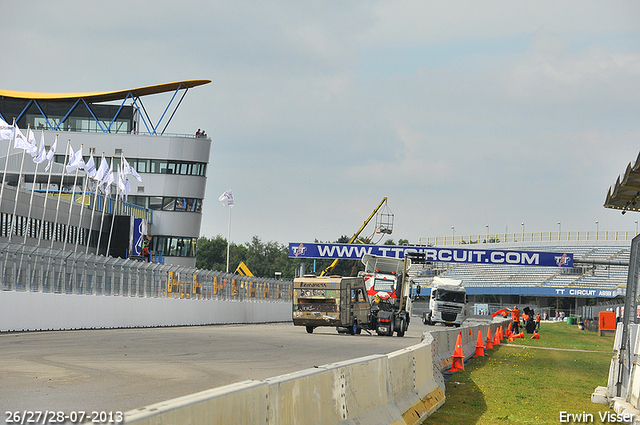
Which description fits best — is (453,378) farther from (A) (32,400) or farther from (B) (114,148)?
(B) (114,148)

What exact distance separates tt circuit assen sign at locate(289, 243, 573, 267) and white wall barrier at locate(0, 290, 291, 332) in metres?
27.5

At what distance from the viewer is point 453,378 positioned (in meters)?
16.6

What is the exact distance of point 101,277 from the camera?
30906 mm

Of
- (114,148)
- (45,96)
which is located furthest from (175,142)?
(45,96)

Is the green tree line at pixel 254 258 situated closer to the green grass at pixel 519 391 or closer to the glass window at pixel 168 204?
the glass window at pixel 168 204

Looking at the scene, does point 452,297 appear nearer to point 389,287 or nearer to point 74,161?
point 389,287

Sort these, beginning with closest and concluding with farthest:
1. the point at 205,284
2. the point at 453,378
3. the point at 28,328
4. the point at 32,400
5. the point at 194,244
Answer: the point at 32,400, the point at 453,378, the point at 28,328, the point at 205,284, the point at 194,244

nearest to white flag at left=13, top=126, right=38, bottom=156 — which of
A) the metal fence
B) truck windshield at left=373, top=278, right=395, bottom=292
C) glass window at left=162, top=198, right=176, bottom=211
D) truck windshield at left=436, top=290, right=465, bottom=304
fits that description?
the metal fence

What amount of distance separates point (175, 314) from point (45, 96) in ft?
164

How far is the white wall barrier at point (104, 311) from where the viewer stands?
25.5m

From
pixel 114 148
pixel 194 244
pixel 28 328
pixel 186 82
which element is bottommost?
pixel 28 328

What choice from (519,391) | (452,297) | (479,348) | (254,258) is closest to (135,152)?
(452,297)

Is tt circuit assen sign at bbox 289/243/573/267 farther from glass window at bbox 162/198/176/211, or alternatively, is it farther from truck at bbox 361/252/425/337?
truck at bbox 361/252/425/337

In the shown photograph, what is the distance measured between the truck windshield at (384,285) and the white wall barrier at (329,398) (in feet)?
97.0
